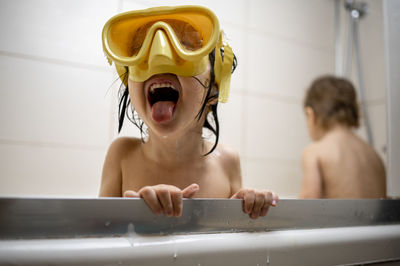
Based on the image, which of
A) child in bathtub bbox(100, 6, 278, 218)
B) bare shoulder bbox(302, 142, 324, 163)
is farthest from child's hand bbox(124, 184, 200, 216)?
bare shoulder bbox(302, 142, 324, 163)

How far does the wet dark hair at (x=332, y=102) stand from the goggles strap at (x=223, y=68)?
108cm

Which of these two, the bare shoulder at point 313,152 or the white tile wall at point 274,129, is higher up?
the white tile wall at point 274,129

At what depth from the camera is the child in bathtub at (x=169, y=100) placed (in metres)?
0.65

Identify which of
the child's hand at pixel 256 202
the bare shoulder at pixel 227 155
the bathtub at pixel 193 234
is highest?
the bare shoulder at pixel 227 155

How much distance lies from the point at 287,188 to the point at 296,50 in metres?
0.71

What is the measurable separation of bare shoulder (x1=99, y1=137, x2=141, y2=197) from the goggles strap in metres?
0.25

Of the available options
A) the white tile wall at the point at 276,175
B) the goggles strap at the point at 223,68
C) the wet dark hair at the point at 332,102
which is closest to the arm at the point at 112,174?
the goggles strap at the point at 223,68

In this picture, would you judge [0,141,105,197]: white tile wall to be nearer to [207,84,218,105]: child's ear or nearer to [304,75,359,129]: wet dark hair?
[207,84,218,105]: child's ear

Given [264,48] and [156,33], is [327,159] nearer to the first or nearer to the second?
[264,48]

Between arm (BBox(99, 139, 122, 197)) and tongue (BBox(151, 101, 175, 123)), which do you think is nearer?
A: tongue (BBox(151, 101, 175, 123))

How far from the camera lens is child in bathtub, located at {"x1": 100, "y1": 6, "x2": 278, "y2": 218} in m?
0.65

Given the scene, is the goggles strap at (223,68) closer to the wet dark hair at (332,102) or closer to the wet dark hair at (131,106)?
the wet dark hair at (131,106)

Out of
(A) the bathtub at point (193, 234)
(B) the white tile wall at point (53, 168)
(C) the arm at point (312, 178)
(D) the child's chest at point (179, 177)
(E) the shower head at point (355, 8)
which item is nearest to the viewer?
(A) the bathtub at point (193, 234)

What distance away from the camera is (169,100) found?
0.75 metres
